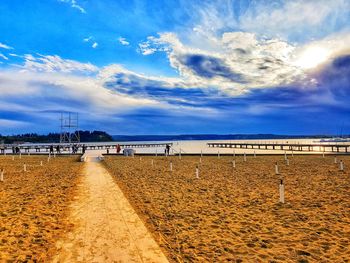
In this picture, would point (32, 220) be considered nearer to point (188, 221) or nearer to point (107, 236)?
point (107, 236)

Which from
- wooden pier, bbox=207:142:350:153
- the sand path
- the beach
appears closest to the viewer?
the sand path

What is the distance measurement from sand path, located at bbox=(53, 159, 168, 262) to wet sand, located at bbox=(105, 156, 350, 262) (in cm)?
47

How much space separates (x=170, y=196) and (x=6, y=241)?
26.2ft

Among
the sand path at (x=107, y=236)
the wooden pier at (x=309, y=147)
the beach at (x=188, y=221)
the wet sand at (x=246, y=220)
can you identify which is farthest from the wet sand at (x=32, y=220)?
the wooden pier at (x=309, y=147)

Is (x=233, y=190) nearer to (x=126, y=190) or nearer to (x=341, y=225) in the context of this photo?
(x=126, y=190)

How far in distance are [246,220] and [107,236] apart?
5008 mm

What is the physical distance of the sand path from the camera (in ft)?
22.9

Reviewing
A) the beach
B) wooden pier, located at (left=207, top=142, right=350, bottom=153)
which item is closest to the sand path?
the beach

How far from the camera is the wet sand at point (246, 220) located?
299 inches

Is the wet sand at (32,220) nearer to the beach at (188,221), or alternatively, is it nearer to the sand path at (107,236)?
the beach at (188,221)

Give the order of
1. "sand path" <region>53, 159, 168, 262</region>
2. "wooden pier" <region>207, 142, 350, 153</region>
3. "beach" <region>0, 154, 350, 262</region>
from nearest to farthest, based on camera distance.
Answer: "sand path" <region>53, 159, 168, 262</region> < "beach" <region>0, 154, 350, 262</region> < "wooden pier" <region>207, 142, 350, 153</region>

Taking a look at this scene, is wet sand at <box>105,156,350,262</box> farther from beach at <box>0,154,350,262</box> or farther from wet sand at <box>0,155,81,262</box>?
wet sand at <box>0,155,81,262</box>

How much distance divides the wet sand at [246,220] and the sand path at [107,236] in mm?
472

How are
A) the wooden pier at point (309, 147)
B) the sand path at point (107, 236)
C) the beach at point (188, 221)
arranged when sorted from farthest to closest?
the wooden pier at point (309, 147), the beach at point (188, 221), the sand path at point (107, 236)
